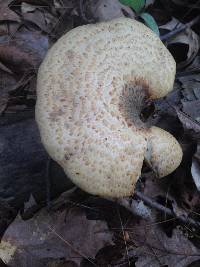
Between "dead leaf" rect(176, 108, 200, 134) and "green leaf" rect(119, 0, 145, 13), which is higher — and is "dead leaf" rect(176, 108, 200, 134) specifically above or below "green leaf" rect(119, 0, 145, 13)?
below

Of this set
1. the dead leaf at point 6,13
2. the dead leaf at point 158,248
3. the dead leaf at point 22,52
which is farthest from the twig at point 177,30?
the dead leaf at point 158,248

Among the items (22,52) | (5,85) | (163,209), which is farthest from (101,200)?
(22,52)

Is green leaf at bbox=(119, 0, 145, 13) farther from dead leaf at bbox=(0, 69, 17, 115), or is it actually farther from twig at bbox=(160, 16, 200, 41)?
dead leaf at bbox=(0, 69, 17, 115)

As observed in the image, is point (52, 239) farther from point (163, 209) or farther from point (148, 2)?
point (148, 2)

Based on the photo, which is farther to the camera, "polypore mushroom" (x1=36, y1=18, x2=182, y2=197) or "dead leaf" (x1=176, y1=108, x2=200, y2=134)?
"dead leaf" (x1=176, y1=108, x2=200, y2=134)

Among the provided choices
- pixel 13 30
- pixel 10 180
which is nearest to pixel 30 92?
pixel 13 30

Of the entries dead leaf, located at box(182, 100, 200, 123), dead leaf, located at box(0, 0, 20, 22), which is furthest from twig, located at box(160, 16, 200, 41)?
dead leaf, located at box(0, 0, 20, 22)
